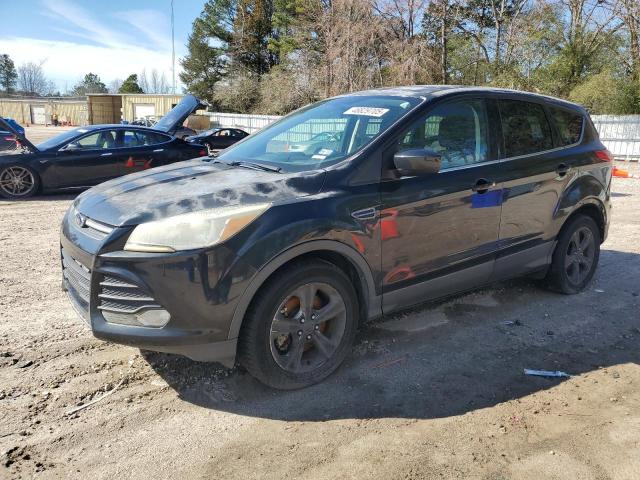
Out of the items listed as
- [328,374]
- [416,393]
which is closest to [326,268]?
[328,374]

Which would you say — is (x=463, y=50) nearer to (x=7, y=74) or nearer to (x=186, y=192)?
(x=186, y=192)

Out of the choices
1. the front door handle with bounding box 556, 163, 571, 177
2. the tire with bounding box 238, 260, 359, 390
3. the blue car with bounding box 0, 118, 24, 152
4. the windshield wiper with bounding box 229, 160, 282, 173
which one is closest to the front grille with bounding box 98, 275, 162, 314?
the tire with bounding box 238, 260, 359, 390

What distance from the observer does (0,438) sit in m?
2.79

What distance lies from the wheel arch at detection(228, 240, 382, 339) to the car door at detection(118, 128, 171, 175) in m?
8.31

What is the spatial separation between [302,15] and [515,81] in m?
19.4

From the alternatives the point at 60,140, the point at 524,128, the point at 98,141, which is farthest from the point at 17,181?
the point at 524,128

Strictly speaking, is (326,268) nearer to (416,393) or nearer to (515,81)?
(416,393)

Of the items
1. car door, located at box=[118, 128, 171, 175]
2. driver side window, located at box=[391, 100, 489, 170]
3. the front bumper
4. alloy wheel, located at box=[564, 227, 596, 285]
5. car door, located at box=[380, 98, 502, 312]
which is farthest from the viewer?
car door, located at box=[118, 128, 171, 175]

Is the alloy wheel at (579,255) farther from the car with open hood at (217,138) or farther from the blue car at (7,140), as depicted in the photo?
the car with open hood at (217,138)

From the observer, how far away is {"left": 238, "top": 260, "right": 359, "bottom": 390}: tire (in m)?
3.08

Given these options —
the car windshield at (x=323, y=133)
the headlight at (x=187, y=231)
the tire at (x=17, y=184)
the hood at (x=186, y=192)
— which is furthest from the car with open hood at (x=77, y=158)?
the headlight at (x=187, y=231)

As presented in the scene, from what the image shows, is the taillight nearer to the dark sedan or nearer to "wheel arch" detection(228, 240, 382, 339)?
"wheel arch" detection(228, 240, 382, 339)

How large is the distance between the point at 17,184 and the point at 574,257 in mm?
9470

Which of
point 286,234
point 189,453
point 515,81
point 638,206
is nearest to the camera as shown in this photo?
point 189,453
